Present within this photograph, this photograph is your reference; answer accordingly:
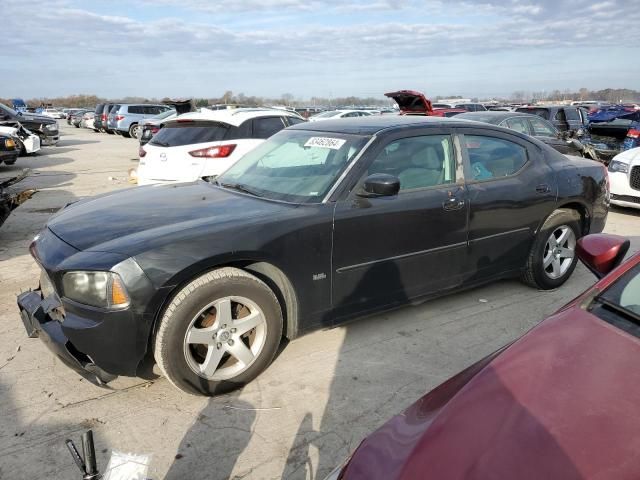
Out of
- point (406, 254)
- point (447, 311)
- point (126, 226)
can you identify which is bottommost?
point (447, 311)

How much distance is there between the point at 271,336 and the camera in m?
3.27

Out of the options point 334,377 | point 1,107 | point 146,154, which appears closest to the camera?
point 334,377

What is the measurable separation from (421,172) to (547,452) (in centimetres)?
281

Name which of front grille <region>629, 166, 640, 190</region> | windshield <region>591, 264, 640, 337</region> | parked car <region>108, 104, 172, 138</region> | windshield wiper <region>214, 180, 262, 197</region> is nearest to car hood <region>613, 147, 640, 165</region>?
front grille <region>629, 166, 640, 190</region>

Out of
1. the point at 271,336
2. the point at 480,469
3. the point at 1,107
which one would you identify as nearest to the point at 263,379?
the point at 271,336

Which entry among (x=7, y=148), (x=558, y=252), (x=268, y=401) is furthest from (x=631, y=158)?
(x=7, y=148)

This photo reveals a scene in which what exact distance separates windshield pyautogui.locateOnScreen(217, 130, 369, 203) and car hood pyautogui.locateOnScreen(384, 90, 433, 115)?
9.98 meters

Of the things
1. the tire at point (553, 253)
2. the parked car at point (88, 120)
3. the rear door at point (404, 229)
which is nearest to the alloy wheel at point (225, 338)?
the rear door at point (404, 229)

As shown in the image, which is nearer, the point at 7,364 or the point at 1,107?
the point at 7,364

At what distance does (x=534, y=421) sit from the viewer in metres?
1.53

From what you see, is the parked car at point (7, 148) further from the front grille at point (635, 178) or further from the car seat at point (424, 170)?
the front grille at point (635, 178)

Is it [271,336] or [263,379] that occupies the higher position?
[271,336]

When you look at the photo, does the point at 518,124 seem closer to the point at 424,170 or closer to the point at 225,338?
the point at 424,170

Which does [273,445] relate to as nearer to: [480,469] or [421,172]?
[480,469]
